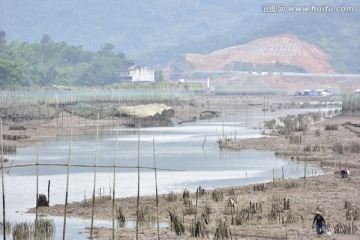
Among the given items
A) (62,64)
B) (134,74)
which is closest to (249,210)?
(134,74)

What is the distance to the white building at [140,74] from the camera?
483ft

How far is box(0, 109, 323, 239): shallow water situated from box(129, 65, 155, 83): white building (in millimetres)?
90271

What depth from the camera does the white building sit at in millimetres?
147250

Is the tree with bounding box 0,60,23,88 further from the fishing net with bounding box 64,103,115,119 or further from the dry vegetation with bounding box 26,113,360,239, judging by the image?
the dry vegetation with bounding box 26,113,360,239

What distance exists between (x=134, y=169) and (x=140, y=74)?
11028cm

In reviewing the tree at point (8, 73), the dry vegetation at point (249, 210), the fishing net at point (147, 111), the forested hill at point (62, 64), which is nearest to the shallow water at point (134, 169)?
the dry vegetation at point (249, 210)

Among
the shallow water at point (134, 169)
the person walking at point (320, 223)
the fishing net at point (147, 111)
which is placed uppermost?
the fishing net at point (147, 111)

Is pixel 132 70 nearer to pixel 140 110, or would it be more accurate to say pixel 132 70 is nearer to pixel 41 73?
pixel 41 73

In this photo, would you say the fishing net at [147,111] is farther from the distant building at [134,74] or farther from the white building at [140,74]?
the white building at [140,74]

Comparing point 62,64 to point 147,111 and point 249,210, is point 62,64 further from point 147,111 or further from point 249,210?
point 249,210

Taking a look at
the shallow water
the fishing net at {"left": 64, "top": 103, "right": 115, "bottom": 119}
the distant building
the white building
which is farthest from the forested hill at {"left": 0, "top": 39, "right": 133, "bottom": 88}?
the shallow water

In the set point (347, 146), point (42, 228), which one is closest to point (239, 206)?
point (42, 228)

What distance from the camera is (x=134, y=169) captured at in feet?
129

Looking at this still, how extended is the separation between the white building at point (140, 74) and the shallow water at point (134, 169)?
90.3 m
